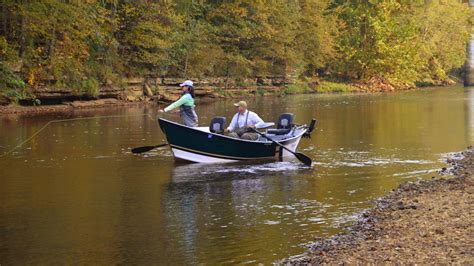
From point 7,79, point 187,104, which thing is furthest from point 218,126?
point 7,79

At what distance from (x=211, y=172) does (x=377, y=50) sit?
165ft

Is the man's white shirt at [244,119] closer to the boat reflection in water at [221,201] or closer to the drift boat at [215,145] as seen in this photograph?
the drift boat at [215,145]

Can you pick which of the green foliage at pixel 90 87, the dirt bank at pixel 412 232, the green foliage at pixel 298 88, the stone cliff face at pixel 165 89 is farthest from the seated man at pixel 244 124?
the green foliage at pixel 298 88

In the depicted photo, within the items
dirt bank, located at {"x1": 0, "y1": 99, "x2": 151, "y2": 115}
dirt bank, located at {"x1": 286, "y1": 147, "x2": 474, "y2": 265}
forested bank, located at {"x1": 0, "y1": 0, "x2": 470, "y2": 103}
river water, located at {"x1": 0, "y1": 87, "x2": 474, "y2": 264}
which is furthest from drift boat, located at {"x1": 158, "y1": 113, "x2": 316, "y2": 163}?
forested bank, located at {"x1": 0, "y1": 0, "x2": 470, "y2": 103}

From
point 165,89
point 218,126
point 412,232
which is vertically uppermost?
point 218,126

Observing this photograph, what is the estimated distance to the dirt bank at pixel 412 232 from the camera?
8.84m

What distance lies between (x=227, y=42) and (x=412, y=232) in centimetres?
4349

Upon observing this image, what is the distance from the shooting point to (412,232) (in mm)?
10148

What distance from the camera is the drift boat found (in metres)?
18.0

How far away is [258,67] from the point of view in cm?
5566

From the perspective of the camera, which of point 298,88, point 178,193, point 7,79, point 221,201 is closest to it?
point 221,201

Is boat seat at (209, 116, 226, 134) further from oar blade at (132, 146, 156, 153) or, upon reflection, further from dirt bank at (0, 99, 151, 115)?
dirt bank at (0, 99, 151, 115)

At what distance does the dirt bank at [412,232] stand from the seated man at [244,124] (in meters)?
5.67

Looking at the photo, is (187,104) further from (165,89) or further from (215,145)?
(165,89)
